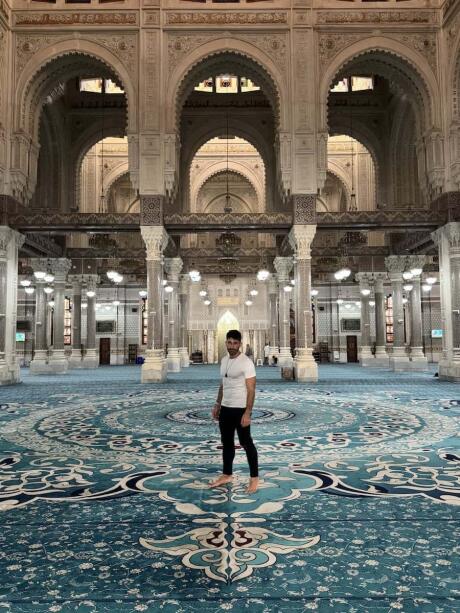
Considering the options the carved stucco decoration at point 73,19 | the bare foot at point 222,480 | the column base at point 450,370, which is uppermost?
the carved stucco decoration at point 73,19

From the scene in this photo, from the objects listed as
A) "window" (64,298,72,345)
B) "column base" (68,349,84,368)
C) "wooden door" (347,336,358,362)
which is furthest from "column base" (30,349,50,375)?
"wooden door" (347,336,358,362)

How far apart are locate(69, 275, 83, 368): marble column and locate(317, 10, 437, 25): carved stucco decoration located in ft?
42.7

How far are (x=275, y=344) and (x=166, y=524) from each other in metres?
19.8

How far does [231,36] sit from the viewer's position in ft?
41.8

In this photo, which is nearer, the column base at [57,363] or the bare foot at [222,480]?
the bare foot at [222,480]

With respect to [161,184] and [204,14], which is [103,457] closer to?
[161,184]

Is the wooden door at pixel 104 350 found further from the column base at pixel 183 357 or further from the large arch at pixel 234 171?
the large arch at pixel 234 171

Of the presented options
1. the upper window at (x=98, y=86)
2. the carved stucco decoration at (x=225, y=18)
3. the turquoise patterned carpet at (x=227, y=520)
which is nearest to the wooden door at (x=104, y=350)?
the upper window at (x=98, y=86)

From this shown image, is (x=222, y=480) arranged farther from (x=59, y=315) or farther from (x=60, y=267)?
(x=59, y=315)

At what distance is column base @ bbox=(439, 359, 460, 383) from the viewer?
12.1 meters

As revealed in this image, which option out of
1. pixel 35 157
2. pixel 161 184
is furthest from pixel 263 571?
pixel 35 157

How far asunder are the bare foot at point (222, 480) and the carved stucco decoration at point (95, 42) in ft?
39.0

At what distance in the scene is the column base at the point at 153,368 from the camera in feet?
41.9

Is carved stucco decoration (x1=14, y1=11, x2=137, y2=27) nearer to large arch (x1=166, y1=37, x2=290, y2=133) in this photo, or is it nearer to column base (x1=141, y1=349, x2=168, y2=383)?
large arch (x1=166, y1=37, x2=290, y2=133)
